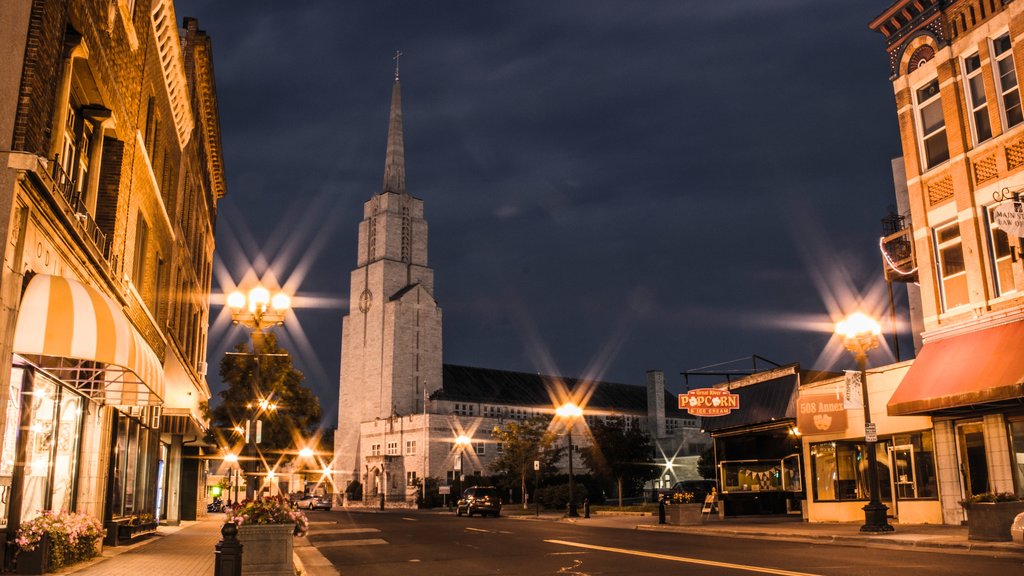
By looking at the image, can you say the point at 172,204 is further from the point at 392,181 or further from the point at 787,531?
the point at 392,181

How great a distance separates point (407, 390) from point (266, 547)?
314 ft

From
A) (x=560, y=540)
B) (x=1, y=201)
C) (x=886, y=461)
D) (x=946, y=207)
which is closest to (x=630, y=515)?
(x=886, y=461)

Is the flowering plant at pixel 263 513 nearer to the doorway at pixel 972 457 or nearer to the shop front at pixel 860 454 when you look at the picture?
the doorway at pixel 972 457

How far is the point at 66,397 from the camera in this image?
51.8 feet

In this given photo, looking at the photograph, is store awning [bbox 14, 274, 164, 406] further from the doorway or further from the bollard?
the doorway

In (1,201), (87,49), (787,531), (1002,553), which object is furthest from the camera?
(787,531)

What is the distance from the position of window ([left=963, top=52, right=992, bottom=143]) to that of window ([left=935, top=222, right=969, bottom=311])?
2799mm

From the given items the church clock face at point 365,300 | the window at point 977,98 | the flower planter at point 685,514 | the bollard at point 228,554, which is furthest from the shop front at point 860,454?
the church clock face at point 365,300

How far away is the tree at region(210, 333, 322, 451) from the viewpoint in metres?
35.4

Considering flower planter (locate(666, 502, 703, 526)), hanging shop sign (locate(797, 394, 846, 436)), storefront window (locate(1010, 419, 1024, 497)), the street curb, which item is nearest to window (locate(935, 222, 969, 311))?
storefront window (locate(1010, 419, 1024, 497))

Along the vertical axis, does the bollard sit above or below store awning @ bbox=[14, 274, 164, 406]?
below

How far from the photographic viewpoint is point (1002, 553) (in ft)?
53.5

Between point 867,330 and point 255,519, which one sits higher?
point 867,330

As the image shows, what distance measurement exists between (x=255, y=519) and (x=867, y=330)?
1851 centimetres
